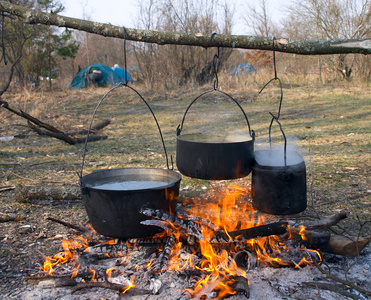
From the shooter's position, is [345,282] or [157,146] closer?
[345,282]

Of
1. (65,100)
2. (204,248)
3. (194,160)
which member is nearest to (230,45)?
(194,160)

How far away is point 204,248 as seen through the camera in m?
2.40

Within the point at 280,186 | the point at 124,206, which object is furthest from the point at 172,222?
the point at 280,186

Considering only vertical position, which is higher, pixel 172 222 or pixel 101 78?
pixel 101 78

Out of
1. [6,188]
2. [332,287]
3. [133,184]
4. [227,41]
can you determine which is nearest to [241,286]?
[332,287]

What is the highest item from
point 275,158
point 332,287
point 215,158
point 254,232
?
point 215,158

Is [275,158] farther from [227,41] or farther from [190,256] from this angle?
[190,256]

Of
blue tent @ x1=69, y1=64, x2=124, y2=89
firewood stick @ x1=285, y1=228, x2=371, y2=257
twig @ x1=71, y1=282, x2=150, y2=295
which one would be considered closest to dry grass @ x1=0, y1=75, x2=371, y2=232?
firewood stick @ x1=285, y1=228, x2=371, y2=257

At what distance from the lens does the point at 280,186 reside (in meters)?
2.95

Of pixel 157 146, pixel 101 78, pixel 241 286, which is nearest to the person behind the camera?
pixel 241 286

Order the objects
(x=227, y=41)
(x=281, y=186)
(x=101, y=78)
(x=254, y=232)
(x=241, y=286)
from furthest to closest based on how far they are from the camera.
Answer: (x=101, y=78), (x=227, y=41), (x=281, y=186), (x=254, y=232), (x=241, y=286)

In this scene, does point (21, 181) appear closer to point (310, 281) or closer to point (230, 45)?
point (230, 45)

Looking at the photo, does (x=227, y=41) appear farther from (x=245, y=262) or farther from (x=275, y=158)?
(x=245, y=262)

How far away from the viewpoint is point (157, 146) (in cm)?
697
